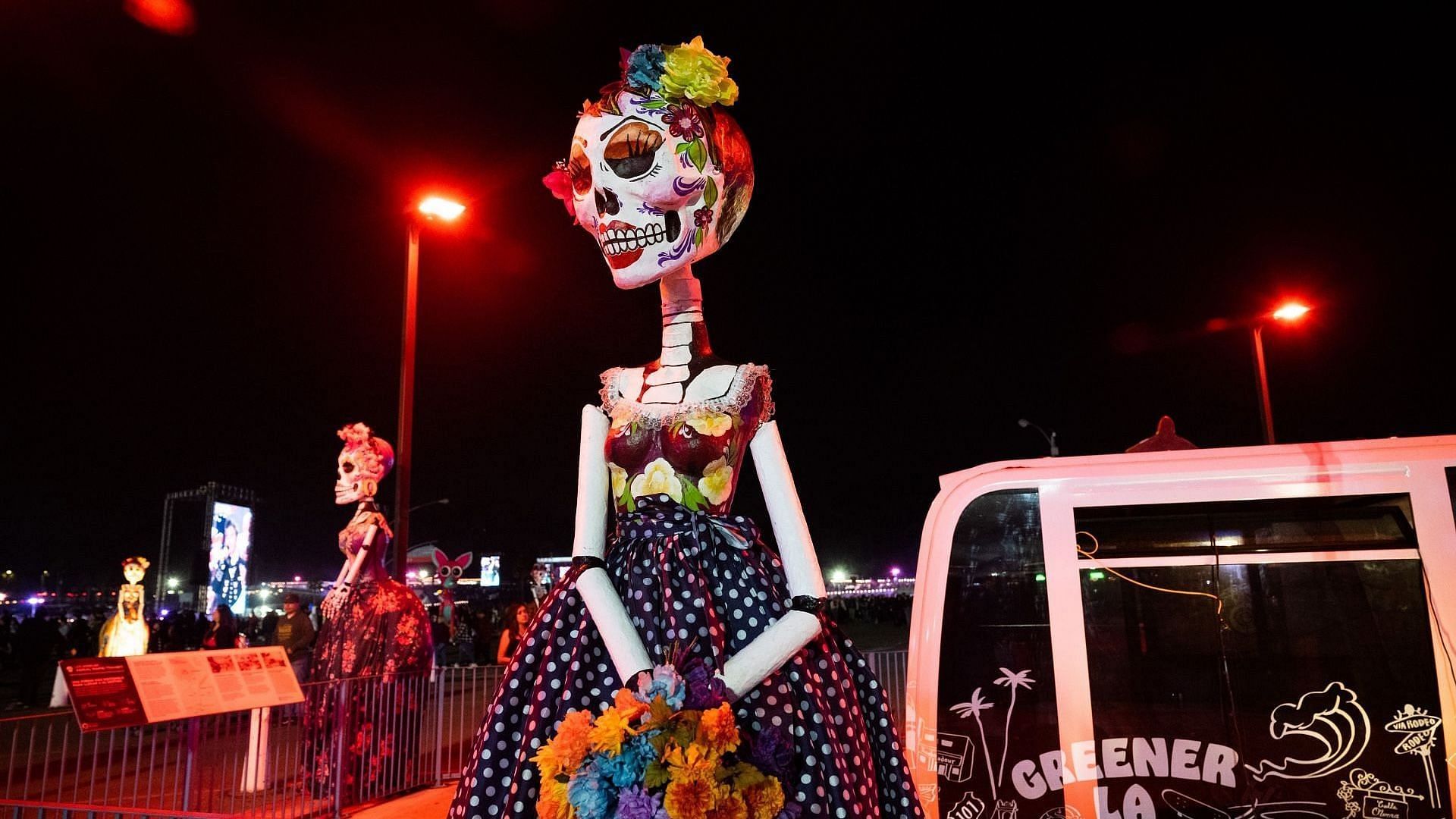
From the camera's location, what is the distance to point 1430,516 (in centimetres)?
486

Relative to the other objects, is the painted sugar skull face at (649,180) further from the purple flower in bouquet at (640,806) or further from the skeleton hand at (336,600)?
the skeleton hand at (336,600)

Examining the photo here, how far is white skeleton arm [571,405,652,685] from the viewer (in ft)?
7.68

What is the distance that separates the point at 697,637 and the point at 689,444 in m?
0.53

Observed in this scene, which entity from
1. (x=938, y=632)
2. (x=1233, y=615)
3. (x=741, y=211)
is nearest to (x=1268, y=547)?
(x=1233, y=615)

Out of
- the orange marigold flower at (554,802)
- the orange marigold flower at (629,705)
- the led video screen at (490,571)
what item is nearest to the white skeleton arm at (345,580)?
the orange marigold flower at (554,802)

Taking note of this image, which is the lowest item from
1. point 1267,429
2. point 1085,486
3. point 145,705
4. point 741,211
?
point 145,705

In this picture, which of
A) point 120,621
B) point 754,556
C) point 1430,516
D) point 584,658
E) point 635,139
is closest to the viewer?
point 584,658

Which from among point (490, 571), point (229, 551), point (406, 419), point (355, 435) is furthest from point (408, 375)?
point (490, 571)

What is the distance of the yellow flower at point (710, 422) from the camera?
2.65m

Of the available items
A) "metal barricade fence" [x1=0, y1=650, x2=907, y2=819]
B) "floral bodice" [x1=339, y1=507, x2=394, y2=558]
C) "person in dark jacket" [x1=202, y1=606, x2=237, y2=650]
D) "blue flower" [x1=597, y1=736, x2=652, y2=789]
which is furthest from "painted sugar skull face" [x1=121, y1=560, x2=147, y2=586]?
"blue flower" [x1=597, y1=736, x2=652, y2=789]

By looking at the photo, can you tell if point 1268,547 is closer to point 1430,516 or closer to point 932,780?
point 1430,516

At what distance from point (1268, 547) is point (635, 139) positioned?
4.07 metres

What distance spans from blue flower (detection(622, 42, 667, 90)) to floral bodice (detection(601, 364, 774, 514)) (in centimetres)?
86

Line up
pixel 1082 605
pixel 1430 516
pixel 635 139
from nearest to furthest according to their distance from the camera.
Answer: pixel 635 139
pixel 1430 516
pixel 1082 605
